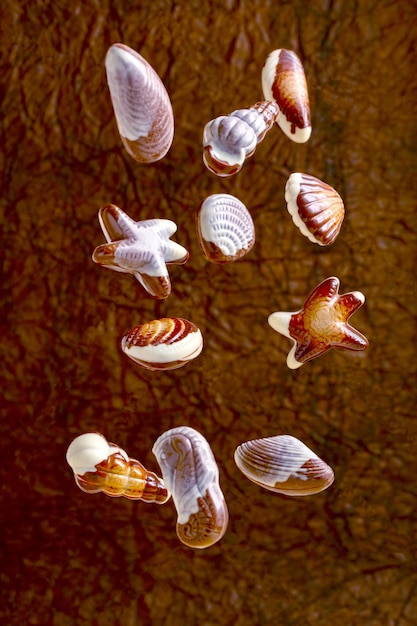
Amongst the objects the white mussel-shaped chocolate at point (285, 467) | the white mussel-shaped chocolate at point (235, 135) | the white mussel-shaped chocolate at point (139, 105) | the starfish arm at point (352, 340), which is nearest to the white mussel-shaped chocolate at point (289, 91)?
the white mussel-shaped chocolate at point (235, 135)

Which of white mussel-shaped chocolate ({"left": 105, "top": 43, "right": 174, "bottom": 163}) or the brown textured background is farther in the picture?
the brown textured background

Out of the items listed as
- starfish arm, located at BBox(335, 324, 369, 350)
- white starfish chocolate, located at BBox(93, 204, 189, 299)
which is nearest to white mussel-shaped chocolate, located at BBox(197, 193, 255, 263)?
white starfish chocolate, located at BBox(93, 204, 189, 299)

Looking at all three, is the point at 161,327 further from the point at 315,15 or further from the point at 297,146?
the point at 315,15

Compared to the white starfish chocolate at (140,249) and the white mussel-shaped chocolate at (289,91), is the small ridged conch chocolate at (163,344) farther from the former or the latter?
the white mussel-shaped chocolate at (289,91)

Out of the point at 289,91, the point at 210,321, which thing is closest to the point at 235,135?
the point at 289,91

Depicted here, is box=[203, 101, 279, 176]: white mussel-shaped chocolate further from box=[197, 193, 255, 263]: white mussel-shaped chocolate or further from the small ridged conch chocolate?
the small ridged conch chocolate
